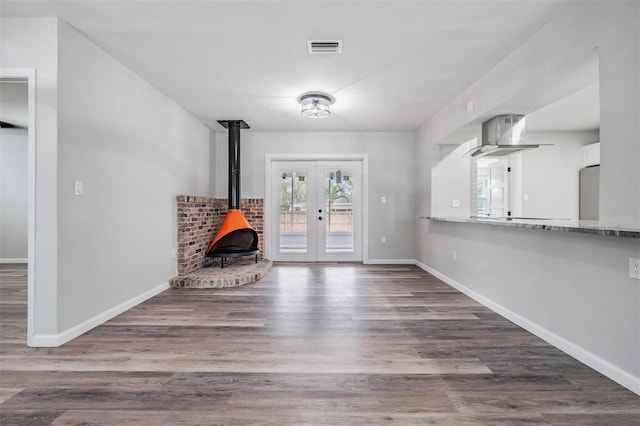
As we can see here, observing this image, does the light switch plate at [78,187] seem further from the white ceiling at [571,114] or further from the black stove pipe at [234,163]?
the white ceiling at [571,114]

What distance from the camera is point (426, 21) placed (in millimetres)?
2193

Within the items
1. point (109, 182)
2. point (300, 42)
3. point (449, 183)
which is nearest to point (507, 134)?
point (449, 183)

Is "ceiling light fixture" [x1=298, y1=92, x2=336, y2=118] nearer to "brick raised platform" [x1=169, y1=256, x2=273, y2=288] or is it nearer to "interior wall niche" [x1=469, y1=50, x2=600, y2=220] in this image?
"brick raised platform" [x1=169, y1=256, x2=273, y2=288]

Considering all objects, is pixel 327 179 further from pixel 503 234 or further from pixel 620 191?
pixel 620 191

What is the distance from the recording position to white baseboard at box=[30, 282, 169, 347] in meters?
2.16

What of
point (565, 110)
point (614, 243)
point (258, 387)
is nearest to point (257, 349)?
point (258, 387)

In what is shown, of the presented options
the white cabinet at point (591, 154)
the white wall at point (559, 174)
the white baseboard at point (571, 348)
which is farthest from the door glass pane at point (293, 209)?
the white cabinet at point (591, 154)

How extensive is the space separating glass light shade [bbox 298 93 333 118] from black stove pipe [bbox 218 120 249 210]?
1574 mm

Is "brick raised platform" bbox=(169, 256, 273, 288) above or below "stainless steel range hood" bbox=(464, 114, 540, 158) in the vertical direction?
below

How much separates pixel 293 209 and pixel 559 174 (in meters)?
5.03

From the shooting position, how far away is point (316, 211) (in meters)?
5.56

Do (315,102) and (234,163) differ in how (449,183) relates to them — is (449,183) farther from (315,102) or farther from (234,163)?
(234,163)

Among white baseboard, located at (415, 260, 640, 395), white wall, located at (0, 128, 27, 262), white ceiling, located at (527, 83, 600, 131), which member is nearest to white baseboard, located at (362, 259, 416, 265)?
white baseboard, located at (415, 260, 640, 395)

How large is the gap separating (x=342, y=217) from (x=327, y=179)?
78 cm
